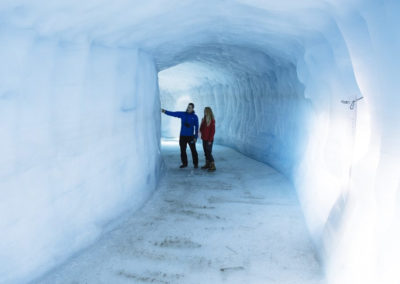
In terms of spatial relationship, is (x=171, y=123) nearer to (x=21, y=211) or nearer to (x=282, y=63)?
(x=282, y=63)

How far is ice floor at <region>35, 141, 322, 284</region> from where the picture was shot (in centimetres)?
329

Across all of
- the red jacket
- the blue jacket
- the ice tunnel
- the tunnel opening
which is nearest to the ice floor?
the ice tunnel

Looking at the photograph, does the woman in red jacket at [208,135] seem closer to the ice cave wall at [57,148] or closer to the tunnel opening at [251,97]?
the tunnel opening at [251,97]

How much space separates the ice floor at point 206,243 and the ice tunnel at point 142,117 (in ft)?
0.66

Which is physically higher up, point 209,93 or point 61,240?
point 209,93

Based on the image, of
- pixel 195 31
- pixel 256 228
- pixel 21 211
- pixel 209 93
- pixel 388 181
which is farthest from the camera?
pixel 209 93

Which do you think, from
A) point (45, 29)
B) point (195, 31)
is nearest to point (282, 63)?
point (195, 31)

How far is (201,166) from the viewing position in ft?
27.5

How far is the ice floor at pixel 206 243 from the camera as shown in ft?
10.8

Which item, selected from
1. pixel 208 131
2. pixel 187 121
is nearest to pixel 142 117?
pixel 187 121

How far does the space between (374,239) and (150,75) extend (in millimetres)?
4809

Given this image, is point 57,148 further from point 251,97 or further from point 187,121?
point 251,97

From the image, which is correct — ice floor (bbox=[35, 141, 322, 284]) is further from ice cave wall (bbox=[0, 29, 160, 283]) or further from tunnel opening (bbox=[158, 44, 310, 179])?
tunnel opening (bbox=[158, 44, 310, 179])

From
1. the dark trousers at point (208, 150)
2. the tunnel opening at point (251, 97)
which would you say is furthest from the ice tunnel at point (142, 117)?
the dark trousers at point (208, 150)
